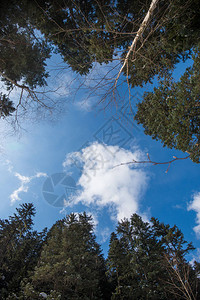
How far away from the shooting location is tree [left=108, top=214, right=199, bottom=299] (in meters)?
12.7

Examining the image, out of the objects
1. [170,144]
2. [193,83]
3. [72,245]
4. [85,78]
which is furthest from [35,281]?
[193,83]

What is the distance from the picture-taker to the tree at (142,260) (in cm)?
1272

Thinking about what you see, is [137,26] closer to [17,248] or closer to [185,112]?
[185,112]

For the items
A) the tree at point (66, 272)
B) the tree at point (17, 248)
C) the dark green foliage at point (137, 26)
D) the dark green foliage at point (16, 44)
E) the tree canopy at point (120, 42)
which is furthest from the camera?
the tree at point (17, 248)

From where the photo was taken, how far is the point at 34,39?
4.85 m

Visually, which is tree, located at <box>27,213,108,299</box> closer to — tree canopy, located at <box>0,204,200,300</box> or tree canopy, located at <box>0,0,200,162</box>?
tree canopy, located at <box>0,204,200,300</box>

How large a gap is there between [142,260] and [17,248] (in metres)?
14.0

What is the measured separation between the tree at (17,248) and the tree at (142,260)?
8799 mm

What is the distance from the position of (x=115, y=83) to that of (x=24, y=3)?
4.37 m

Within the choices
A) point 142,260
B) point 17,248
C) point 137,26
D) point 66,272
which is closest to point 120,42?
point 137,26

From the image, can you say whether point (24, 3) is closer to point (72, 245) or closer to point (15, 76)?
point (15, 76)

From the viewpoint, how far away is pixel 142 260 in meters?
14.1

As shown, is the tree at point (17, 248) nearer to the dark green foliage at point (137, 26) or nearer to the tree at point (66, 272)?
the tree at point (66, 272)

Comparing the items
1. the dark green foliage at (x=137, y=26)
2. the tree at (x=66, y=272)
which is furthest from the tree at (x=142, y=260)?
the dark green foliage at (x=137, y=26)
